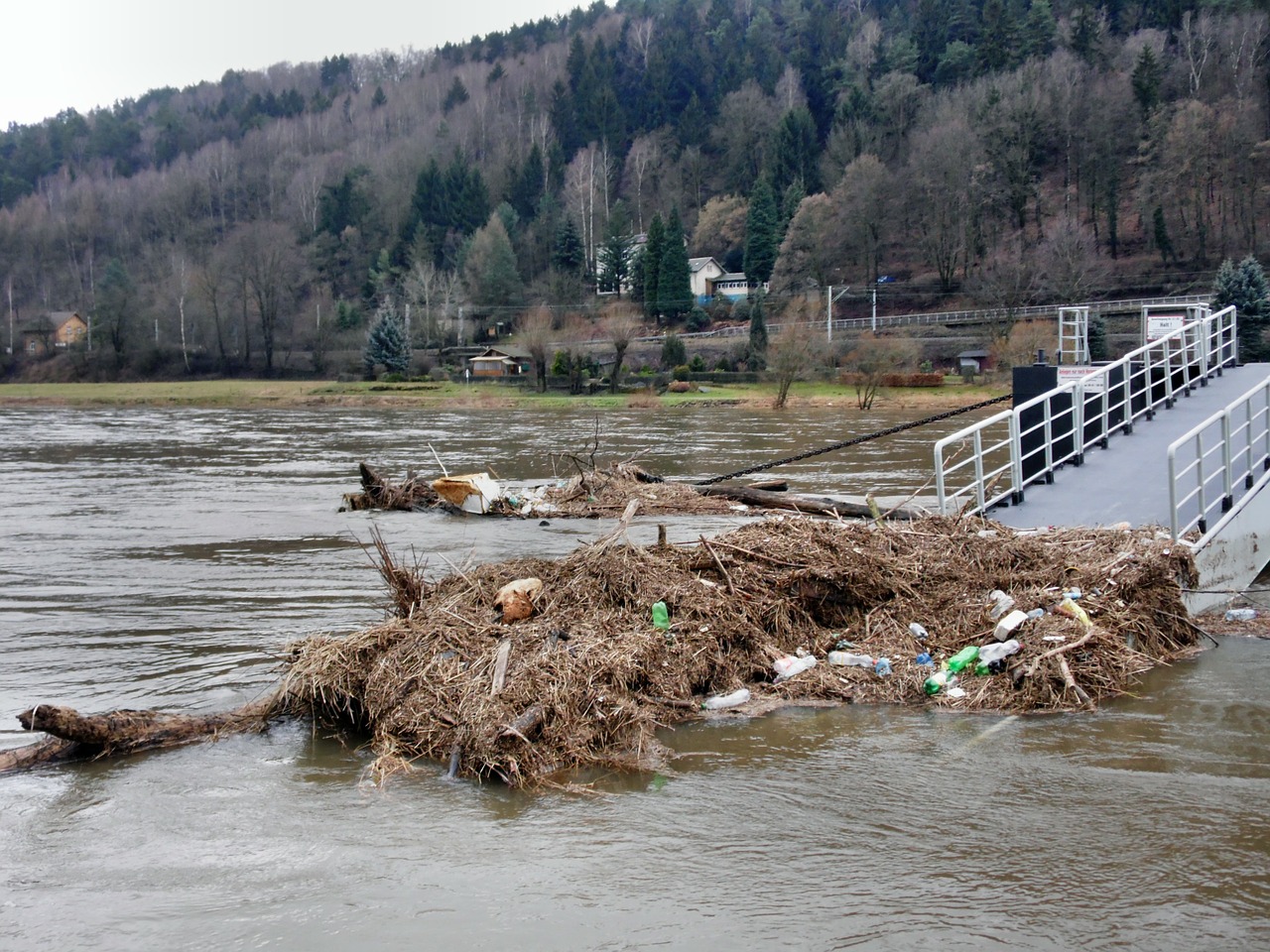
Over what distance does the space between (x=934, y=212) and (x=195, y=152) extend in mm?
131108

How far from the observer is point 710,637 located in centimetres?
894

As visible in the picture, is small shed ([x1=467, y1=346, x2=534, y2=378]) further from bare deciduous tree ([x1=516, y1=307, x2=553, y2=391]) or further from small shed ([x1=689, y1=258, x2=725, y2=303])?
small shed ([x1=689, y1=258, x2=725, y2=303])

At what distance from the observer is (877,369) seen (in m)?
61.0

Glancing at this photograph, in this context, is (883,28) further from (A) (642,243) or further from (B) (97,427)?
(B) (97,427)

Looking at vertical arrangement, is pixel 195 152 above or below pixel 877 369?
above

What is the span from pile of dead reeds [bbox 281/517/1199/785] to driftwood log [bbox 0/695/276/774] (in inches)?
17.2

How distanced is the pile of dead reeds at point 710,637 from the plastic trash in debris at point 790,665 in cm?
6

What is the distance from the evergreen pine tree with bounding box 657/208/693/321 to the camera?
4149 inches

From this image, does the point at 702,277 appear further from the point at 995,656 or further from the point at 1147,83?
the point at 995,656

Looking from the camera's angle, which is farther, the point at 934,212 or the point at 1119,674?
the point at 934,212


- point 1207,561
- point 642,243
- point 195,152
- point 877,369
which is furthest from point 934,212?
point 195,152

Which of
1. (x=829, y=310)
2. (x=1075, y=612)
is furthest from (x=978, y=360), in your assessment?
(x=1075, y=612)

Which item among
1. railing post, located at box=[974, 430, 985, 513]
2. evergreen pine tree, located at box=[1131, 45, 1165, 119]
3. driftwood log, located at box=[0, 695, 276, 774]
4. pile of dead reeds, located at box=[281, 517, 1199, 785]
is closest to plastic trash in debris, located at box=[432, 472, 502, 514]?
railing post, located at box=[974, 430, 985, 513]

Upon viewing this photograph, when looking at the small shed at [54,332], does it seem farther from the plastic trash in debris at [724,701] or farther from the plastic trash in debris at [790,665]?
the plastic trash in debris at [724,701]
